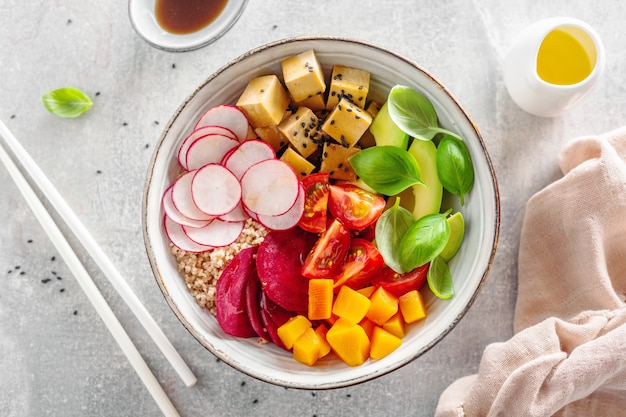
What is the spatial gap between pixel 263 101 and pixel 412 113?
48cm

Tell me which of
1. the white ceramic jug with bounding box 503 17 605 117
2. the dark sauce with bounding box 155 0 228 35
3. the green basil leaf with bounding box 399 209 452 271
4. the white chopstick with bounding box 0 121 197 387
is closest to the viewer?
the green basil leaf with bounding box 399 209 452 271

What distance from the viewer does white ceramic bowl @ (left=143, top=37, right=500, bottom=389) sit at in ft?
6.38

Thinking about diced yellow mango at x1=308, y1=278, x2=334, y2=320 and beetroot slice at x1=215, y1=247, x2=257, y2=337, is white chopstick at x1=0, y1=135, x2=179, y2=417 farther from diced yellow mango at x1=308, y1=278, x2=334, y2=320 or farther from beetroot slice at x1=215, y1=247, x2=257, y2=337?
diced yellow mango at x1=308, y1=278, x2=334, y2=320

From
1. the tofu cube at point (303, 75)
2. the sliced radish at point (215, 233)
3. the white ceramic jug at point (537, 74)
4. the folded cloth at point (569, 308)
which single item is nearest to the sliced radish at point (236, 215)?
the sliced radish at point (215, 233)

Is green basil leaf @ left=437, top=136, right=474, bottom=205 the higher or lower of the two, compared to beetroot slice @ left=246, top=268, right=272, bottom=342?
higher

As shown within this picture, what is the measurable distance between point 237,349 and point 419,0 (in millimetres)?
1485

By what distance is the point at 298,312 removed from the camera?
2082mm

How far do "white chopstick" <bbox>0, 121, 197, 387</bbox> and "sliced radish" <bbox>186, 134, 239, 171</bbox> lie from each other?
1.85 feet

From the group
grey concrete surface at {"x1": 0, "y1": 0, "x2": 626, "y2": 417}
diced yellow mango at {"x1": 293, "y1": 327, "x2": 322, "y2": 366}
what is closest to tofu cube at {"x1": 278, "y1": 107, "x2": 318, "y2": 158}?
grey concrete surface at {"x1": 0, "y1": 0, "x2": 626, "y2": 417}

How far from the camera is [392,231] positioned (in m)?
2.03

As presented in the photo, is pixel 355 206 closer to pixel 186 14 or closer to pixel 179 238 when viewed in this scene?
pixel 179 238

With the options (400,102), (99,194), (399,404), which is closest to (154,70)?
(99,194)

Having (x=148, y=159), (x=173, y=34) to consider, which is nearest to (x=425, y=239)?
(x=148, y=159)

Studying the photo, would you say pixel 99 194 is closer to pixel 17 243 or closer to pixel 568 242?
pixel 17 243
